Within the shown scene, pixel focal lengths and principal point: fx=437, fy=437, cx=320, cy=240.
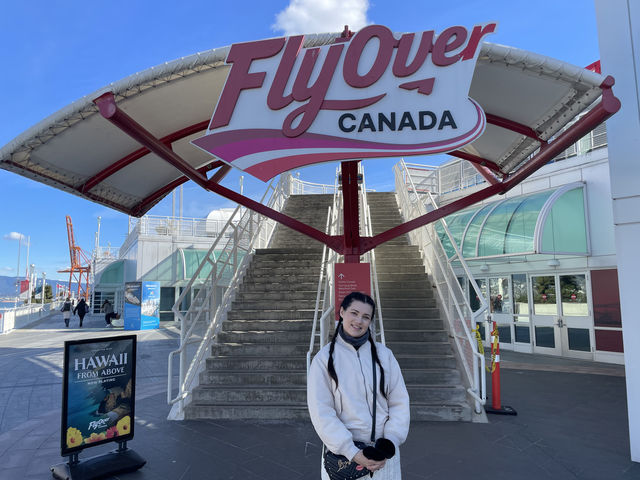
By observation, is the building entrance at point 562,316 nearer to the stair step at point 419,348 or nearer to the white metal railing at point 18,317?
the stair step at point 419,348

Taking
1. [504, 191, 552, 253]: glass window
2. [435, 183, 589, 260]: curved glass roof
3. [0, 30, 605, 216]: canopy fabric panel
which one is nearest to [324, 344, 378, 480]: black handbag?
[0, 30, 605, 216]: canopy fabric panel

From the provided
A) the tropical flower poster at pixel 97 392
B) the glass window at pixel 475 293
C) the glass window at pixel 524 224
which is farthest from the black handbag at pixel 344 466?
the glass window at pixel 475 293

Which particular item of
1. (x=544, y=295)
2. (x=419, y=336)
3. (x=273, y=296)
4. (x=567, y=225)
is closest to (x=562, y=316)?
(x=544, y=295)

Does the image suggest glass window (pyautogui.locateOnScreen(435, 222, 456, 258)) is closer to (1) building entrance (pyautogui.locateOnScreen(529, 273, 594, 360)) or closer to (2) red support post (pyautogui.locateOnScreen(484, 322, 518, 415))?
(1) building entrance (pyautogui.locateOnScreen(529, 273, 594, 360))

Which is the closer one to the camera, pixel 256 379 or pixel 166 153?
pixel 166 153

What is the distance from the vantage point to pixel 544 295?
12.8 metres

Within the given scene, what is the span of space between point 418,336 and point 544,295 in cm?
684

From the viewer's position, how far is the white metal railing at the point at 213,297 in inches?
266

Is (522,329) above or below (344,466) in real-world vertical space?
below

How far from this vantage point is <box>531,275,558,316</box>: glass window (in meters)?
12.5

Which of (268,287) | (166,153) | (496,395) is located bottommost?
(496,395)

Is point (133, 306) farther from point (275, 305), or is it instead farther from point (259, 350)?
point (259, 350)

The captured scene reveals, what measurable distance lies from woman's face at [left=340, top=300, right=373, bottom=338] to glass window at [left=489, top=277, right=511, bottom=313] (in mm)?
A: 12632

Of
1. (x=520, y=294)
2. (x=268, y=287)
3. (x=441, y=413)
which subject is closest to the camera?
(x=441, y=413)
